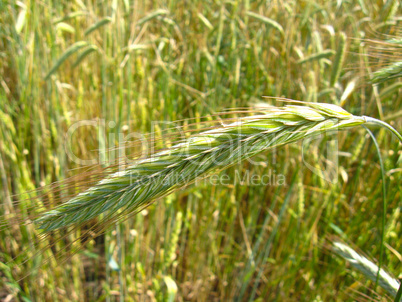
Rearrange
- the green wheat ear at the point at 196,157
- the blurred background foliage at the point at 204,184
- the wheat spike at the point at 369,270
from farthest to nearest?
the blurred background foliage at the point at 204,184 → the wheat spike at the point at 369,270 → the green wheat ear at the point at 196,157

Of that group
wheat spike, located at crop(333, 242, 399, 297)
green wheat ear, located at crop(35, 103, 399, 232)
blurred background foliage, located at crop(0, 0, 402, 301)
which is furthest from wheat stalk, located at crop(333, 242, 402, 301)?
green wheat ear, located at crop(35, 103, 399, 232)

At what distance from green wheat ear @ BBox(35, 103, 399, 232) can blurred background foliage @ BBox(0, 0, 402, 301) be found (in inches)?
22.8

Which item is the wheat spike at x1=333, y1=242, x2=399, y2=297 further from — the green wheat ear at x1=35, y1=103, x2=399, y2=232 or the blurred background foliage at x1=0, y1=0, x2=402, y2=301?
the green wheat ear at x1=35, y1=103, x2=399, y2=232

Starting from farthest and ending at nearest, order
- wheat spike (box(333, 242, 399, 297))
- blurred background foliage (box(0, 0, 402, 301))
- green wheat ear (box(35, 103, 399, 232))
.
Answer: blurred background foliage (box(0, 0, 402, 301))
wheat spike (box(333, 242, 399, 297))
green wheat ear (box(35, 103, 399, 232))

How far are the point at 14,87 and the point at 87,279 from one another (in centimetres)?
122

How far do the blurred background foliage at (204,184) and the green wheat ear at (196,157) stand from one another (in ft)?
1.90

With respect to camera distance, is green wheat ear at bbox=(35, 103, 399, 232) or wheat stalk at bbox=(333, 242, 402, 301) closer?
green wheat ear at bbox=(35, 103, 399, 232)

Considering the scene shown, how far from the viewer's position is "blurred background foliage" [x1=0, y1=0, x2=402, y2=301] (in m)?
1.18

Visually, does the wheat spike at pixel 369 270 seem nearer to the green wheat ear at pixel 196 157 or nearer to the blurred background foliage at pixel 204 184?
the blurred background foliage at pixel 204 184

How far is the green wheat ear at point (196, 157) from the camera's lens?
0.54 metres

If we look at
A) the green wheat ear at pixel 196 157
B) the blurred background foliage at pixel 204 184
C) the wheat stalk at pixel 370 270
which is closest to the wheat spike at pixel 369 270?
the wheat stalk at pixel 370 270

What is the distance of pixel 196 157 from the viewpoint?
22.7 inches

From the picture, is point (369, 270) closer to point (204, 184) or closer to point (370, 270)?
point (370, 270)

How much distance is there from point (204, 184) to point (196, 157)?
65cm
